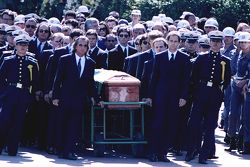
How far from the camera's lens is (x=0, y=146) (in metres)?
17.2

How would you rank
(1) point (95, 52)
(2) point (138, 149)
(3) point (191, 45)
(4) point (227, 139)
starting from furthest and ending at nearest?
(4) point (227, 139) → (1) point (95, 52) → (3) point (191, 45) → (2) point (138, 149)

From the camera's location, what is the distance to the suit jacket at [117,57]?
746 inches

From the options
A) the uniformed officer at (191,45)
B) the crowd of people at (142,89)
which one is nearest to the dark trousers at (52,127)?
the crowd of people at (142,89)

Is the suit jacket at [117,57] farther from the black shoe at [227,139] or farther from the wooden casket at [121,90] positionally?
the black shoe at [227,139]

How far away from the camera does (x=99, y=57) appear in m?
18.8

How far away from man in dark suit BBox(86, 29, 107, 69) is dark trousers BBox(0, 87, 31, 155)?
205 cm

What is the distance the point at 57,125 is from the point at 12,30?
238 cm

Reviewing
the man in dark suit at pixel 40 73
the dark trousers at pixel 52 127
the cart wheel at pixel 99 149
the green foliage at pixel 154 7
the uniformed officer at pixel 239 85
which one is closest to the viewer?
the cart wheel at pixel 99 149

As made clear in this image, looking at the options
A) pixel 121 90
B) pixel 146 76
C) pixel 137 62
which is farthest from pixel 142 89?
pixel 137 62

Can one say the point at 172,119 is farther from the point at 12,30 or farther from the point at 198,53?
the point at 12,30

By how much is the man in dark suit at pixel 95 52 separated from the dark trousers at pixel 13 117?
205 cm

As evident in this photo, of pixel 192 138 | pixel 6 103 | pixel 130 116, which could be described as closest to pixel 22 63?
pixel 6 103

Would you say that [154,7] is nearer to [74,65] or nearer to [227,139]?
[227,139]

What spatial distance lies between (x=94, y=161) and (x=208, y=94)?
2325mm
